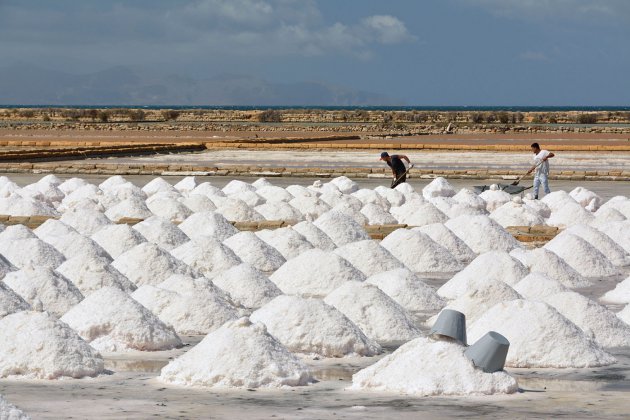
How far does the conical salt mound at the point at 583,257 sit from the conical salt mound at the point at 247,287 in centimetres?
310

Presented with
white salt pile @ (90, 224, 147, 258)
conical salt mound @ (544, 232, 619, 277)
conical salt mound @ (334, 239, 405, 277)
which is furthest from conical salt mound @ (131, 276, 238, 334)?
conical salt mound @ (544, 232, 619, 277)

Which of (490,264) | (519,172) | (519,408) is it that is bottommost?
(519,408)

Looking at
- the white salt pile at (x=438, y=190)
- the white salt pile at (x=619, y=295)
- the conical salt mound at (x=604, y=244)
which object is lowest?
the white salt pile at (x=619, y=295)

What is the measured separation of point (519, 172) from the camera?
77.8 feet

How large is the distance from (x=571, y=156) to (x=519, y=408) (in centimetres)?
2394

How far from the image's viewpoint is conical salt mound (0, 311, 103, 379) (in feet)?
21.7

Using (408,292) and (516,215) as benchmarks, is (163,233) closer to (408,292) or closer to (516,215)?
(408,292)

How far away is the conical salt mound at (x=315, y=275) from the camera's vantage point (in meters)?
9.72

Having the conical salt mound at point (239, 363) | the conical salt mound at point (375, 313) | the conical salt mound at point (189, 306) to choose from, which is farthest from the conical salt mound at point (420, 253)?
the conical salt mound at point (239, 363)

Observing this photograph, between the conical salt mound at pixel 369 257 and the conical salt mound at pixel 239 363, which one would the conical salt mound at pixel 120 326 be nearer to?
the conical salt mound at pixel 239 363

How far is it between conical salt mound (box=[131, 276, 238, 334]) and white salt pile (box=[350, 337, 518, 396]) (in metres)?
1.83

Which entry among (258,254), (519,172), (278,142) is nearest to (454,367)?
(258,254)

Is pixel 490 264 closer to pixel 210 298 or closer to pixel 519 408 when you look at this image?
pixel 210 298

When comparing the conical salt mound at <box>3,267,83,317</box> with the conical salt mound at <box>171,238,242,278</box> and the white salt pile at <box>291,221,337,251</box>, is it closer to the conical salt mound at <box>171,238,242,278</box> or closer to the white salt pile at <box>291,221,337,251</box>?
the conical salt mound at <box>171,238,242,278</box>
